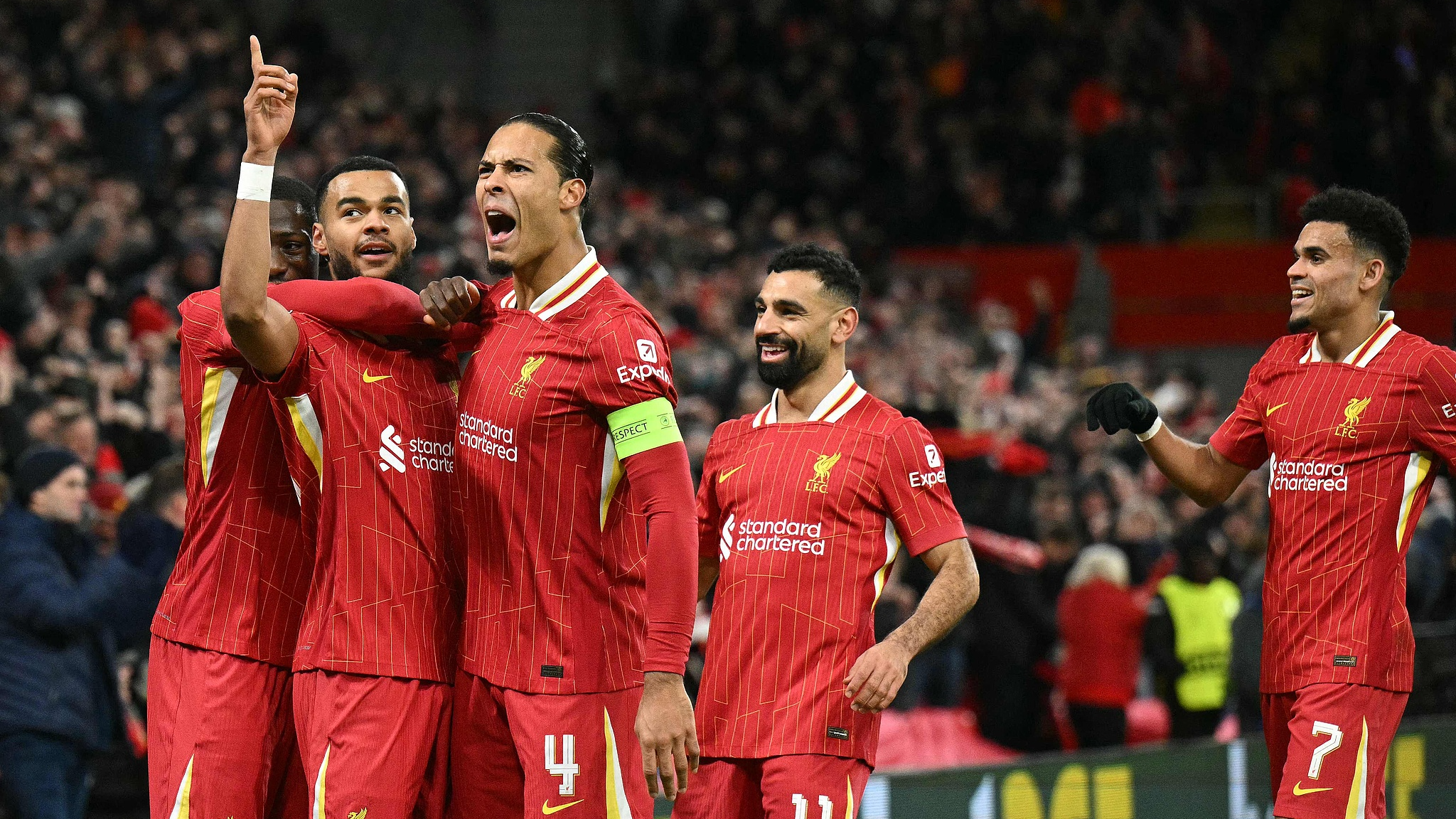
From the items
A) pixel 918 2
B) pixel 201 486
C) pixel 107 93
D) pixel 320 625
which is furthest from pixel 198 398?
pixel 918 2

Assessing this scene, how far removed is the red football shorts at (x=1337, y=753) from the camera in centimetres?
536

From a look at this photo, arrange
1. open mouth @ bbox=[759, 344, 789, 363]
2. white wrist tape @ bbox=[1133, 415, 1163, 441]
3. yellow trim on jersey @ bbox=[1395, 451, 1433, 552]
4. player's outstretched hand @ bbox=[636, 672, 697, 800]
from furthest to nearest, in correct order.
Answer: white wrist tape @ bbox=[1133, 415, 1163, 441]
yellow trim on jersey @ bbox=[1395, 451, 1433, 552]
open mouth @ bbox=[759, 344, 789, 363]
player's outstretched hand @ bbox=[636, 672, 697, 800]

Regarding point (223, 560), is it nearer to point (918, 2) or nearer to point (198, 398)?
point (198, 398)

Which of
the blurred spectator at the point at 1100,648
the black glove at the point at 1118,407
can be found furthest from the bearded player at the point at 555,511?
the blurred spectator at the point at 1100,648

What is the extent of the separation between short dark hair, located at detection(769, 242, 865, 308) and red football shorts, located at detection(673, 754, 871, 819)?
1408 millimetres

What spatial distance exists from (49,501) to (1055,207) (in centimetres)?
1533

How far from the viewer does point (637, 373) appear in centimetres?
443

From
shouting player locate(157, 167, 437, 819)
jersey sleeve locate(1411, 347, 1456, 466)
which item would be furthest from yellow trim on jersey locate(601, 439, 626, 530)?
jersey sleeve locate(1411, 347, 1456, 466)

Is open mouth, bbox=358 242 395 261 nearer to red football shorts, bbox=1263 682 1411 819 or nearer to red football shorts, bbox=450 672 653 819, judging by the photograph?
red football shorts, bbox=450 672 653 819

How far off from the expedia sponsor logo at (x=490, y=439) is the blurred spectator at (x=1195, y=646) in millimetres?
8009

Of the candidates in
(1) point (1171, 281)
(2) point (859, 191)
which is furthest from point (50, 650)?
(1) point (1171, 281)

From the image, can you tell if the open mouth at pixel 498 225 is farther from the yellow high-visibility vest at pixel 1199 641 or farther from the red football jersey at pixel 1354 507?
the yellow high-visibility vest at pixel 1199 641

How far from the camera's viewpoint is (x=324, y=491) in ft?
14.9

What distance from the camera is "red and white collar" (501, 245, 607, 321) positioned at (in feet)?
15.2
